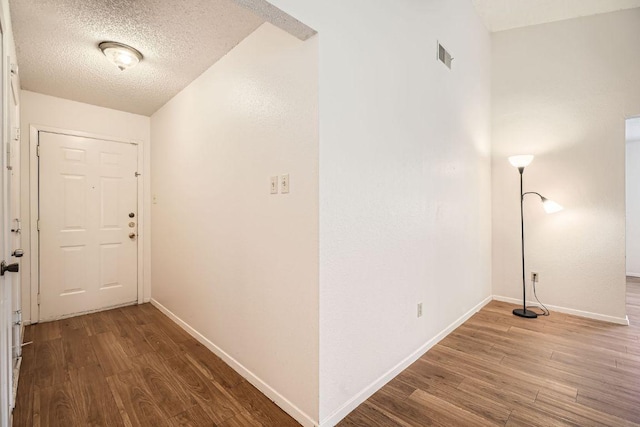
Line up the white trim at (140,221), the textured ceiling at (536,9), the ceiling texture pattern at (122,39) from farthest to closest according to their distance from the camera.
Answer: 1. the white trim at (140,221)
2. the textured ceiling at (536,9)
3. the ceiling texture pattern at (122,39)

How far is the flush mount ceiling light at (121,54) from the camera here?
2295 millimetres

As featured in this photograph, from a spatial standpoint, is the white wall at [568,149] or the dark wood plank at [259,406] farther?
the white wall at [568,149]

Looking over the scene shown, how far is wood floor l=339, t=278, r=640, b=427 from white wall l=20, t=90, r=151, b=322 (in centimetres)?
352

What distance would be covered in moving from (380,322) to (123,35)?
9.06 ft

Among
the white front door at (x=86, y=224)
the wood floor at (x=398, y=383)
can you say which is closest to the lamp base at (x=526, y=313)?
the wood floor at (x=398, y=383)

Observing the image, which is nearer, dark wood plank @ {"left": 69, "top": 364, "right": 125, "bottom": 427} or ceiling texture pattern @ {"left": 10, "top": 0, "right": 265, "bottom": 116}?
dark wood plank @ {"left": 69, "top": 364, "right": 125, "bottom": 427}

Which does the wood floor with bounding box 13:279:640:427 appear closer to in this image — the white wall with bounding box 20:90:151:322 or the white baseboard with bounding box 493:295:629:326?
the white baseboard with bounding box 493:295:629:326

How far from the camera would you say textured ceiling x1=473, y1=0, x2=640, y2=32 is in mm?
3064

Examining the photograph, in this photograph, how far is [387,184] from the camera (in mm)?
2088

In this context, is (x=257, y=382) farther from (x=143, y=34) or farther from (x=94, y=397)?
(x=143, y=34)

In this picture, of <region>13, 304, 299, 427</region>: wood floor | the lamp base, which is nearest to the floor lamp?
the lamp base

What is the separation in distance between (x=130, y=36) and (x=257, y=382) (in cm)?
264

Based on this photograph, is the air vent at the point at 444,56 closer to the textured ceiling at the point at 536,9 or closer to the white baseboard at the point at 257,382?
the textured ceiling at the point at 536,9

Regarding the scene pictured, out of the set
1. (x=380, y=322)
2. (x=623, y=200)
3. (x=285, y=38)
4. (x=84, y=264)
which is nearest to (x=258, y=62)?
(x=285, y=38)
